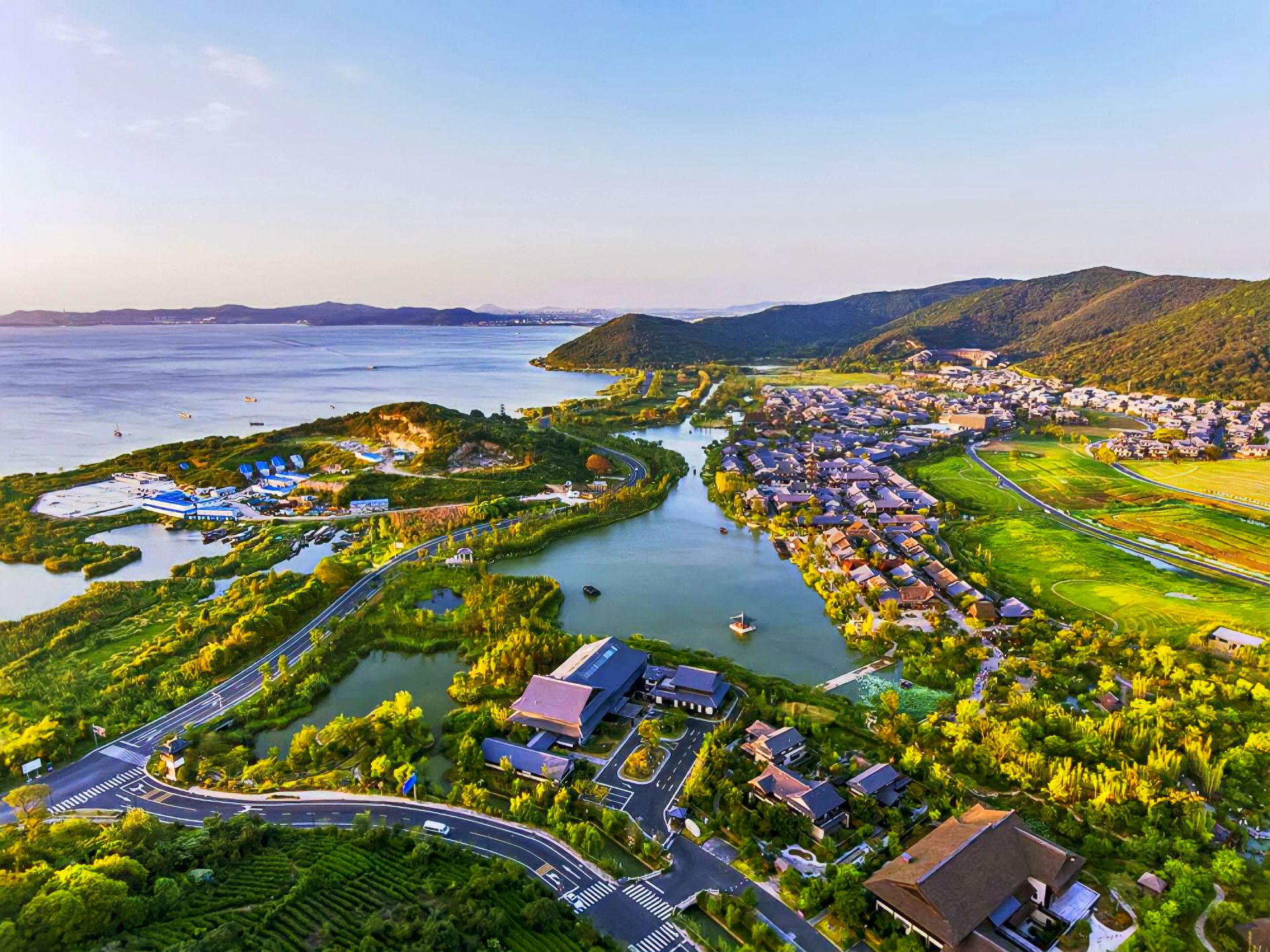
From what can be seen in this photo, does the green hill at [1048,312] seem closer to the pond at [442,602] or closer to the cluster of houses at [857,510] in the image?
the cluster of houses at [857,510]

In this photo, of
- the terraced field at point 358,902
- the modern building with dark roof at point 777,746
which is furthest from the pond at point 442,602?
the modern building with dark roof at point 777,746

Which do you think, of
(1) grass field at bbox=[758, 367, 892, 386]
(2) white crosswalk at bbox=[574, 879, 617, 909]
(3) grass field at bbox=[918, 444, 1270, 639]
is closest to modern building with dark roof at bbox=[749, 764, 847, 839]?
(2) white crosswalk at bbox=[574, 879, 617, 909]

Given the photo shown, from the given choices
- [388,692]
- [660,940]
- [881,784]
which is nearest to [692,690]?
[881,784]

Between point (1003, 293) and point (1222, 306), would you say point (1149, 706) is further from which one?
point (1003, 293)

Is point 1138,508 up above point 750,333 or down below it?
below

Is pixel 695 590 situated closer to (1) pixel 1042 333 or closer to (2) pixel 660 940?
(2) pixel 660 940

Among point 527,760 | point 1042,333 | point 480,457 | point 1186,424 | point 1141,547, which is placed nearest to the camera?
point 527,760

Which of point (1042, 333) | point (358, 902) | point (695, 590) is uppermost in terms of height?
point (1042, 333)

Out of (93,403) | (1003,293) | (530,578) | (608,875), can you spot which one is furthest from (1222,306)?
(93,403)
